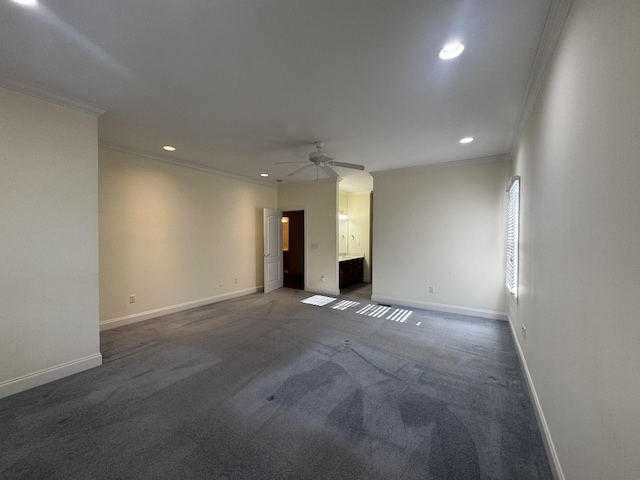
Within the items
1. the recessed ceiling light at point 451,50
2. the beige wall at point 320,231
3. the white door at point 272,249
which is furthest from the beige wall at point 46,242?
the beige wall at point 320,231

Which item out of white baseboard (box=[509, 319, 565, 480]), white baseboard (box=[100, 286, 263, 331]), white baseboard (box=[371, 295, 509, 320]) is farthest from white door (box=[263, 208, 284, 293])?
white baseboard (box=[509, 319, 565, 480])

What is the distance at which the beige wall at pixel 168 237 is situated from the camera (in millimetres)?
3844

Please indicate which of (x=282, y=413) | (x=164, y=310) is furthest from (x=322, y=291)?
(x=282, y=413)

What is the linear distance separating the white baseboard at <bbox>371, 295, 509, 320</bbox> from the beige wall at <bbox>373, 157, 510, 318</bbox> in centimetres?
2

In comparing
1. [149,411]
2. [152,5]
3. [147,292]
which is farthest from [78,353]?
[152,5]

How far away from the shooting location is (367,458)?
64.0 inches

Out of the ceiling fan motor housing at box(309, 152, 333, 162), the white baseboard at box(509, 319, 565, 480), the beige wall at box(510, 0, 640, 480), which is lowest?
the white baseboard at box(509, 319, 565, 480)

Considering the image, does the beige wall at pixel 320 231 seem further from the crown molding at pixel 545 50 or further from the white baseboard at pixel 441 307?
the crown molding at pixel 545 50

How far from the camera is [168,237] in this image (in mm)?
4551

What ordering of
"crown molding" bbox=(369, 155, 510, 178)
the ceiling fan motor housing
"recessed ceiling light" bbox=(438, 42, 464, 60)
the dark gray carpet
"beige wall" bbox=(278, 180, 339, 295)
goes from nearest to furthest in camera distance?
the dark gray carpet
"recessed ceiling light" bbox=(438, 42, 464, 60)
the ceiling fan motor housing
"crown molding" bbox=(369, 155, 510, 178)
"beige wall" bbox=(278, 180, 339, 295)

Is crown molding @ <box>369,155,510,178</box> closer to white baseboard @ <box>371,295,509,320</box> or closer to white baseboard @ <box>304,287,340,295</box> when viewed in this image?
white baseboard @ <box>371,295,509,320</box>

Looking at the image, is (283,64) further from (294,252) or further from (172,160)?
(294,252)

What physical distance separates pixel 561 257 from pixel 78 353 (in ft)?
14.1

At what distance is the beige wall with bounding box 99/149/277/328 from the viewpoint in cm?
384
